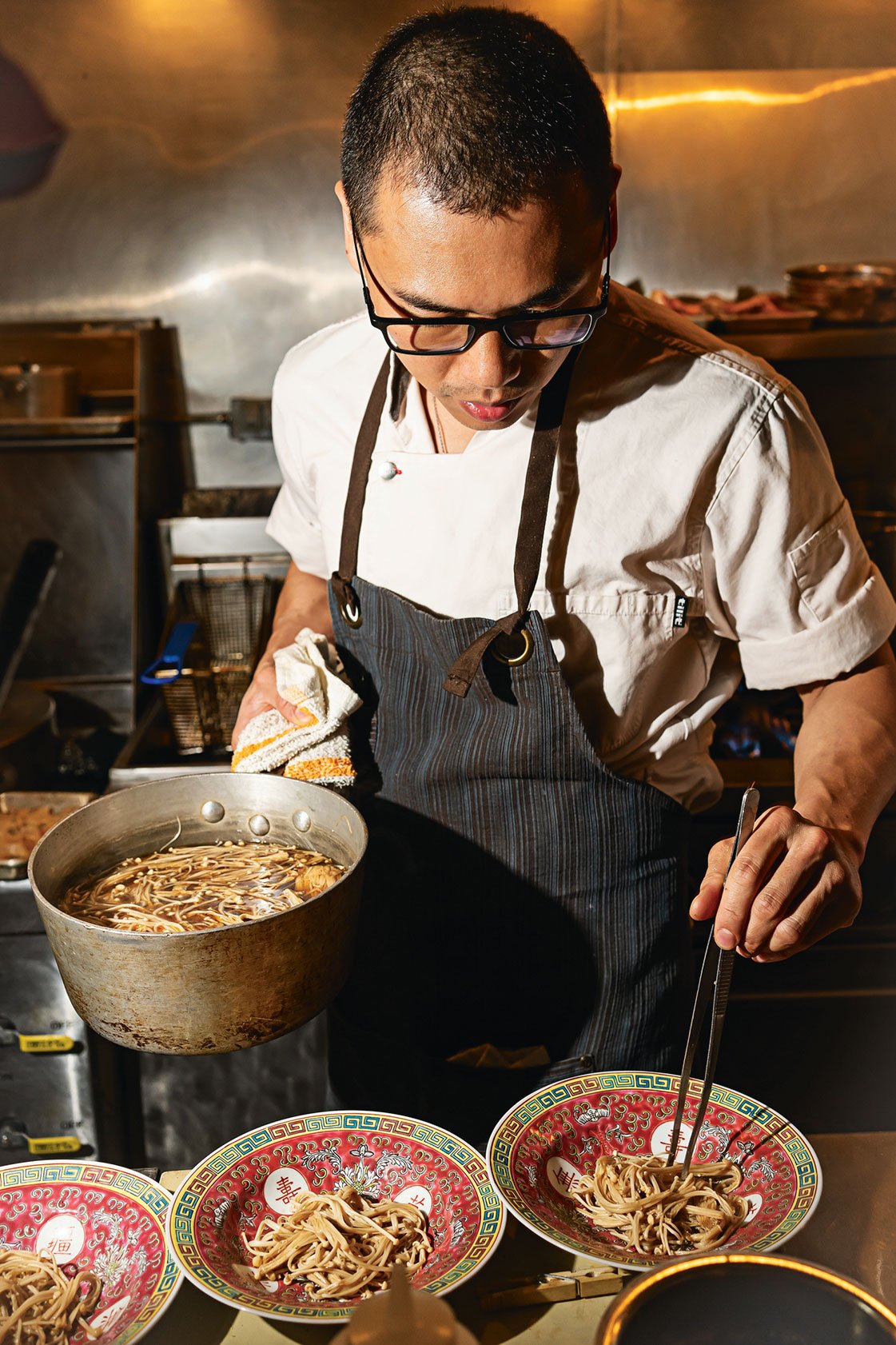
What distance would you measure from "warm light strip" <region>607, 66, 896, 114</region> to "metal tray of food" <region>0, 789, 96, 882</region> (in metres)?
2.48

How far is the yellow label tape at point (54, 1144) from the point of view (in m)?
2.45

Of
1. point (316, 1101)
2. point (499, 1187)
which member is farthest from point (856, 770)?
point (316, 1101)

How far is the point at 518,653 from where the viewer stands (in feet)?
5.09

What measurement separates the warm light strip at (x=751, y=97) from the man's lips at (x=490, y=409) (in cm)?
241

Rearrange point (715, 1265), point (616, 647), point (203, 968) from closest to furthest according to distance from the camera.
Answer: point (715, 1265)
point (203, 968)
point (616, 647)

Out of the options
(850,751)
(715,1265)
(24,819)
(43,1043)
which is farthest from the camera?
(24,819)

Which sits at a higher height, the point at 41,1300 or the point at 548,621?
the point at 548,621

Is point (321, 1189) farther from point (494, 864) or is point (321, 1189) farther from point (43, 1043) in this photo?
point (43, 1043)

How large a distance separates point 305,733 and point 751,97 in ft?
8.91

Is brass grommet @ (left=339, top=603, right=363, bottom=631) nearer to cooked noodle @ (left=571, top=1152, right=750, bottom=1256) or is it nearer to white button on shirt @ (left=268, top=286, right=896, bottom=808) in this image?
white button on shirt @ (left=268, top=286, right=896, bottom=808)

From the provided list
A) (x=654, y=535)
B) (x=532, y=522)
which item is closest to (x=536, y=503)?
(x=532, y=522)

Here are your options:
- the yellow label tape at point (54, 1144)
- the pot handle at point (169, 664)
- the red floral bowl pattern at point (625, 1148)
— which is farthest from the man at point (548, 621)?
the yellow label tape at point (54, 1144)

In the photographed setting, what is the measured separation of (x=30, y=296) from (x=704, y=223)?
6.64ft

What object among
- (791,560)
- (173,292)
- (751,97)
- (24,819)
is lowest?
(24,819)
